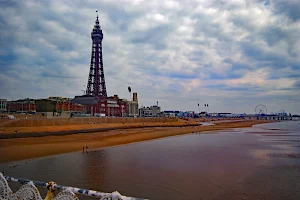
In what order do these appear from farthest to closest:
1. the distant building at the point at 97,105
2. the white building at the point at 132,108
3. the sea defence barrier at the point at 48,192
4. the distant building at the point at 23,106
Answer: the white building at the point at 132,108
the distant building at the point at 97,105
the distant building at the point at 23,106
the sea defence barrier at the point at 48,192

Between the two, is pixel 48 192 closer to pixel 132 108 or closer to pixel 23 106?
pixel 23 106

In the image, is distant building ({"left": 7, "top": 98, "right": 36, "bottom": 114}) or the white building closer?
distant building ({"left": 7, "top": 98, "right": 36, "bottom": 114})

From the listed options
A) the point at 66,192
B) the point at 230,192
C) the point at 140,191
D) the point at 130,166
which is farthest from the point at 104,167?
the point at 66,192

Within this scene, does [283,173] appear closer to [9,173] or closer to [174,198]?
[174,198]

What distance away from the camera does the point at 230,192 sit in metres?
10.6

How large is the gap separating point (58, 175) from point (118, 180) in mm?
3619

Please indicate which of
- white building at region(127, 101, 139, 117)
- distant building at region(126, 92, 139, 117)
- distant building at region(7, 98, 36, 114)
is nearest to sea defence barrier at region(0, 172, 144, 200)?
distant building at region(7, 98, 36, 114)

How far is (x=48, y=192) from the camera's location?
374 cm

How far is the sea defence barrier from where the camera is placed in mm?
3327

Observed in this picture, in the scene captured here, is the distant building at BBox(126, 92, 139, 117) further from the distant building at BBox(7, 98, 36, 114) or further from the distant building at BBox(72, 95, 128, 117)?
the distant building at BBox(7, 98, 36, 114)

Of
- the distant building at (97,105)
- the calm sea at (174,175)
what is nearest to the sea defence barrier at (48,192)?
the calm sea at (174,175)

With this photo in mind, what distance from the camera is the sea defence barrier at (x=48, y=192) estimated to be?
10.9 ft

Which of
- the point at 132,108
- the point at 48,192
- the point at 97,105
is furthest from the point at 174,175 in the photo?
the point at 132,108

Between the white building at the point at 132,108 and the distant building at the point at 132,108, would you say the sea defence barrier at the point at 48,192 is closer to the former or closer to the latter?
the distant building at the point at 132,108
